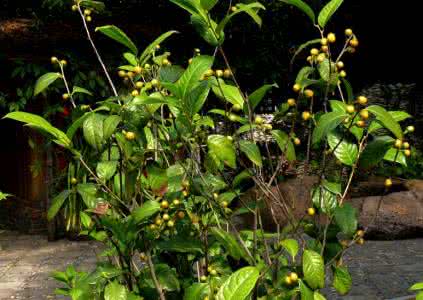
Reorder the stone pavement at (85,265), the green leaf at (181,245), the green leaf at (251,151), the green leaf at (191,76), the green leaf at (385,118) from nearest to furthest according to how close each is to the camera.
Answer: the green leaf at (385,118) → the green leaf at (191,76) → the green leaf at (251,151) → the green leaf at (181,245) → the stone pavement at (85,265)

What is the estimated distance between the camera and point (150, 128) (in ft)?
8.77

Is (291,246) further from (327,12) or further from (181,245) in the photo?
(327,12)

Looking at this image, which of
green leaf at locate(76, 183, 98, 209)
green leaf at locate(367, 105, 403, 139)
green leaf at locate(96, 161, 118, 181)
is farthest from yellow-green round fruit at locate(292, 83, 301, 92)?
green leaf at locate(76, 183, 98, 209)

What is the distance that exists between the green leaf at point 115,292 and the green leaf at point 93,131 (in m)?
0.51

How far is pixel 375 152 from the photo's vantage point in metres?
2.19

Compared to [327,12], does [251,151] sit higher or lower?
lower

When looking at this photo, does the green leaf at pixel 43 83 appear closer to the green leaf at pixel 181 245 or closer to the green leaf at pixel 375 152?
the green leaf at pixel 181 245

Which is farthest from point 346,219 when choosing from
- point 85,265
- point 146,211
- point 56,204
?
point 85,265

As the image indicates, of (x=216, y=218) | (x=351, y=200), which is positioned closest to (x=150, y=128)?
(x=216, y=218)

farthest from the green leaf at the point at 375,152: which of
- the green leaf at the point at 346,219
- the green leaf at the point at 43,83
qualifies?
the green leaf at the point at 43,83

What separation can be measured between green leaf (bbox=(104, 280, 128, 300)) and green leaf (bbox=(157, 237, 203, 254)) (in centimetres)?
20

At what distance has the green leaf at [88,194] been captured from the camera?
2.46 metres

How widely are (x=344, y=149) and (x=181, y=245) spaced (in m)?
0.66

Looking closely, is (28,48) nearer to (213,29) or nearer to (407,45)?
(213,29)
